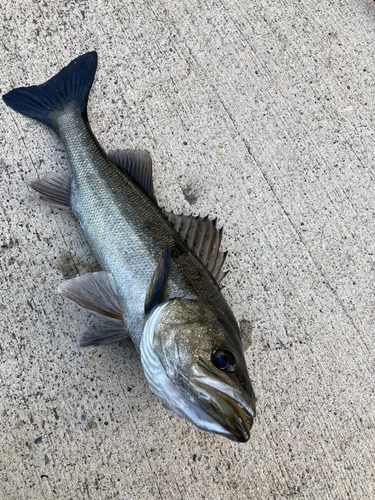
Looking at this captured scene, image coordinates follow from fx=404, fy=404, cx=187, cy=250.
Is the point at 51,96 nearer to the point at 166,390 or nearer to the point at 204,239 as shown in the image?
the point at 204,239

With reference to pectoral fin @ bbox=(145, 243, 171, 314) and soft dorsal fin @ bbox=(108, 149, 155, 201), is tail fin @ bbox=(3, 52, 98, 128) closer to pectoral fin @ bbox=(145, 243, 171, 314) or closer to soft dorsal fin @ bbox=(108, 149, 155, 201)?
soft dorsal fin @ bbox=(108, 149, 155, 201)

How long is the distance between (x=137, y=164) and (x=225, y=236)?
74 cm

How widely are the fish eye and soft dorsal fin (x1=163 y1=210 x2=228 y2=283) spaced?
0.46 m

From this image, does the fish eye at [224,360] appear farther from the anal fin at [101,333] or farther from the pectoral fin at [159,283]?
the anal fin at [101,333]

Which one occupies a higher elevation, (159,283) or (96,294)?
(159,283)

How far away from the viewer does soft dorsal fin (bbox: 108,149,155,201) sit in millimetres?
2416

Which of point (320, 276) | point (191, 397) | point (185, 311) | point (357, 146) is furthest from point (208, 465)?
point (357, 146)

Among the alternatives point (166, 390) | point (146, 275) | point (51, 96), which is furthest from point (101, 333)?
point (51, 96)

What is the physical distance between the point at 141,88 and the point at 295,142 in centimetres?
115

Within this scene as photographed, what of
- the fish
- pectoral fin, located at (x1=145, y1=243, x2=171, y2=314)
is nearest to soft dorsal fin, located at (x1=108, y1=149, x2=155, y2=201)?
the fish

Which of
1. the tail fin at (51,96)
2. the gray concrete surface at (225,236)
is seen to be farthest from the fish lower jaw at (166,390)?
the tail fin at (51,96)

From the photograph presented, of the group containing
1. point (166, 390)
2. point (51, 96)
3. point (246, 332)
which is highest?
point (51, 96)

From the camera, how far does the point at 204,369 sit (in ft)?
5.74

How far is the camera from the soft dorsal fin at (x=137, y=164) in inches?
95.1
